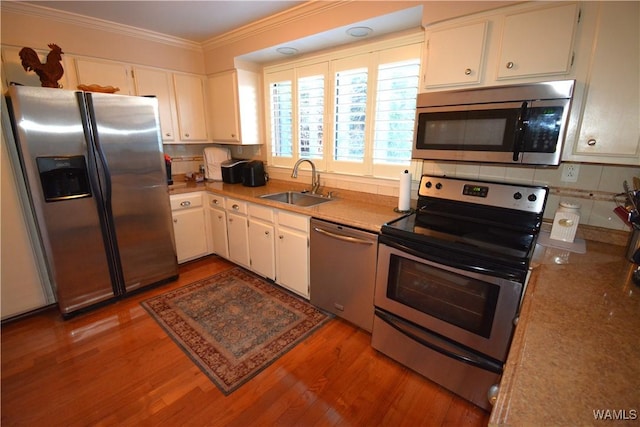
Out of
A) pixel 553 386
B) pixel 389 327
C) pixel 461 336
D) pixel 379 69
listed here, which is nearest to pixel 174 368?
pixel 389 327

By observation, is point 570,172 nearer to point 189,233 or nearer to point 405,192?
point 405,192

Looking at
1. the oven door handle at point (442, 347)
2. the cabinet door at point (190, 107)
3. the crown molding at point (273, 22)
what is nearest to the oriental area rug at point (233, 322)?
the oven door handle at point (442, 347)

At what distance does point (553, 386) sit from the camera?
64 centimetres

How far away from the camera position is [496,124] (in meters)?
1.56

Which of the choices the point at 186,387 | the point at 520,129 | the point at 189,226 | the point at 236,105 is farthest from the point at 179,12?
the point at 186,387

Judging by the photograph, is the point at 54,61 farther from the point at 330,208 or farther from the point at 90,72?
the point at 330,208

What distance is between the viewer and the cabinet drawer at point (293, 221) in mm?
2294

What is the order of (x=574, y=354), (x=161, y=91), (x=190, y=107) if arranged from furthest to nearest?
(x=190, y=107)
(x=161, y=91)
(x=574, y=354)

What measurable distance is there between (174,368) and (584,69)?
283cm

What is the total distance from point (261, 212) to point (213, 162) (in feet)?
4.35

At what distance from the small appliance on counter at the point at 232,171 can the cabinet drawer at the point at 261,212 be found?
33.5 inches

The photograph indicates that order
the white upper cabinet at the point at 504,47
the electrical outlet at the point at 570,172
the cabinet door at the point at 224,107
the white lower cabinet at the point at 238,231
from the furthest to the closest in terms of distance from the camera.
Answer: the cabinet door at the point at 224,107, the white lower cabinet at the point at 238,231, the electrical outlet at the point at 570,172, the white upper cabinet at the point at 504,47

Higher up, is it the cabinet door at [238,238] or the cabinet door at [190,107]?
the cabinet door at [190,107]

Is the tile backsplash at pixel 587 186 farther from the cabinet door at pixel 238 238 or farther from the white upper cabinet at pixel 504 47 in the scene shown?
the cabinet door at pixel 238 238
